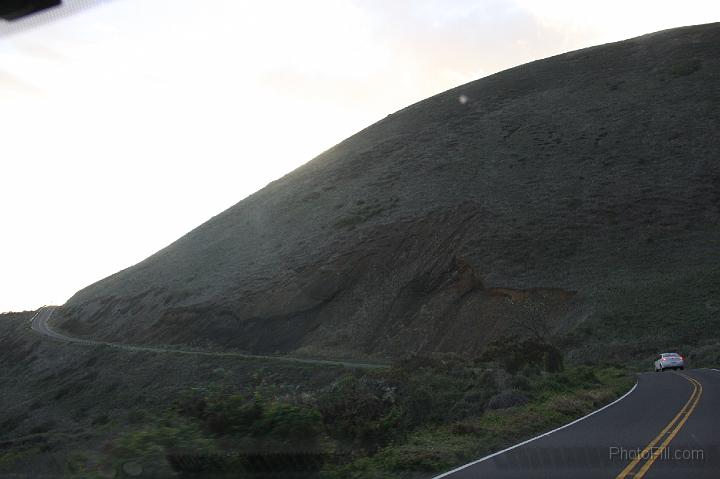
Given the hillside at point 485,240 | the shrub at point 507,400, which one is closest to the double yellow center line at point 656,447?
the shrub at point 507,400

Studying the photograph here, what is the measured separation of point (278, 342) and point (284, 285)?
569cm

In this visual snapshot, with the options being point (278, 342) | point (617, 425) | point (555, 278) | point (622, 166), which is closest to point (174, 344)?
point (278, 342)

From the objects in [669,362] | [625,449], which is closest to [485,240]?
[669,362]

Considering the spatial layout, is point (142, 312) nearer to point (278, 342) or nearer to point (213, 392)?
point (278, 342)

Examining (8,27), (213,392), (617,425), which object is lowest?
(617,425)

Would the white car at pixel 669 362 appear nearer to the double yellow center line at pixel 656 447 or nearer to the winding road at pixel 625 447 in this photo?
the winding road at pixel 625 447

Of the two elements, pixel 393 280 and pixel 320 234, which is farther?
pixel 320 234

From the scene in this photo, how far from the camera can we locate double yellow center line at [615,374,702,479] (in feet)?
28.7

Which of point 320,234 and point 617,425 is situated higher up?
point 320,234

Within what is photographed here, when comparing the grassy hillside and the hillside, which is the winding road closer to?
the grassy hillside

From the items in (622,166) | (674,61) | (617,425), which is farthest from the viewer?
(674,61)

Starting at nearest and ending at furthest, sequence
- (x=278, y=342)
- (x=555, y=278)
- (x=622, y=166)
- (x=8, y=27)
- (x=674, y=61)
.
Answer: (x=8, y=27) → (x=555, y=278) → (x=278, y=342) → (x=622, y=166) → (x=674, y=61)

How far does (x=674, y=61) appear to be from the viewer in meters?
72.5

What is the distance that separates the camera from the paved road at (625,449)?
352 inches
